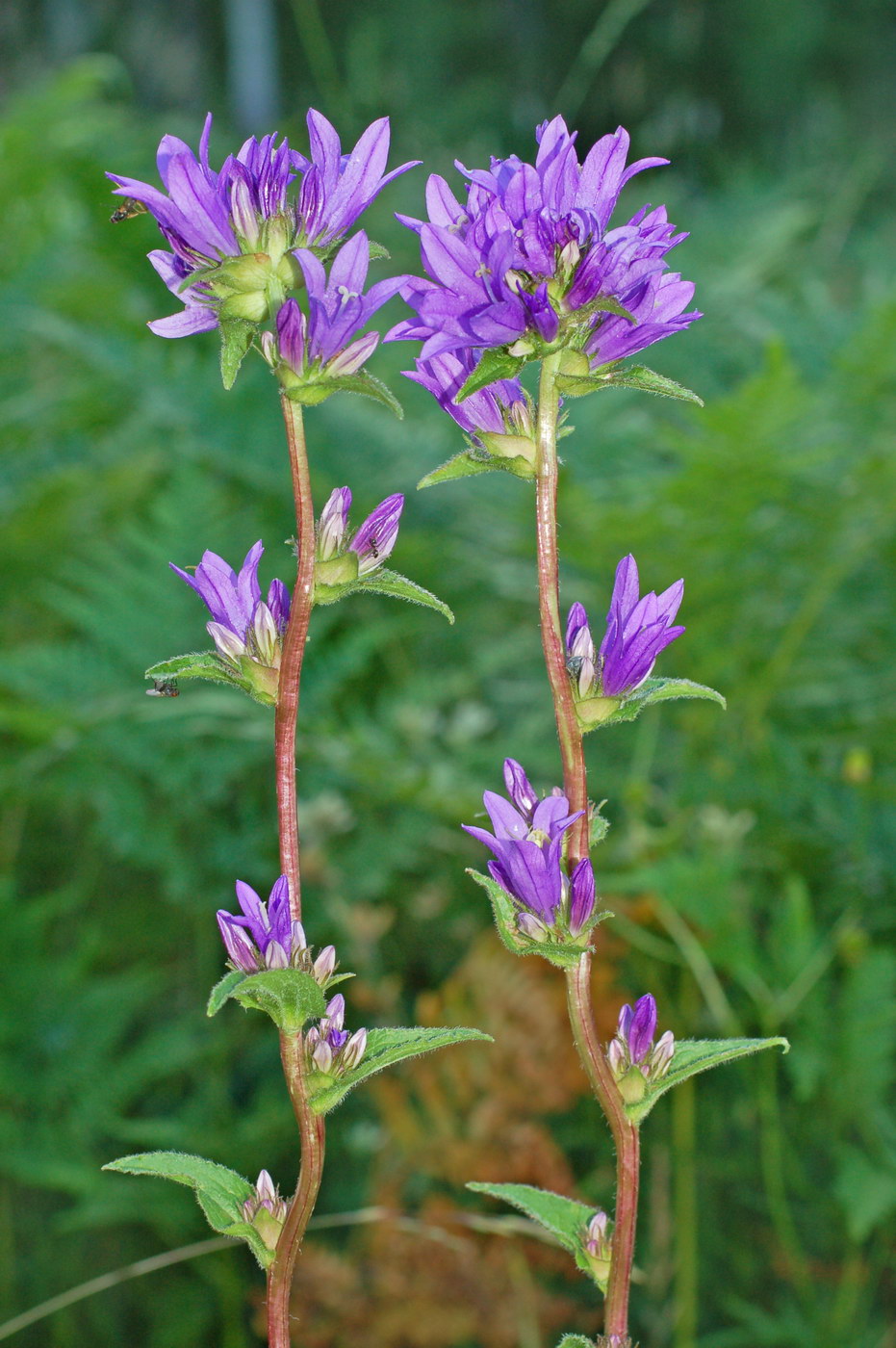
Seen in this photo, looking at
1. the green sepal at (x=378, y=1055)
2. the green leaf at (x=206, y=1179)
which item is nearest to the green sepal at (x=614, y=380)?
the green sepal at (x=378, y=1055)

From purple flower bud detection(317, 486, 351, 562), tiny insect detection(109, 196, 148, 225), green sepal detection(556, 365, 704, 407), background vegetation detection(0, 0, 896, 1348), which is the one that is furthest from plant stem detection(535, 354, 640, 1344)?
background vegetation detection(0, 0, 896, 1348)

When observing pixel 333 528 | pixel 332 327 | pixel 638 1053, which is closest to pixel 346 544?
pixel 333 528

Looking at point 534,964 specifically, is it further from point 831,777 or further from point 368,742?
point 831,777

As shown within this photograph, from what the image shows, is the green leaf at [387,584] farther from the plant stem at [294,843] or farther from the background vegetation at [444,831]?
the background vegetation at [444,831]

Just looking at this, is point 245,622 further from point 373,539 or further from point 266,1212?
point 266,1212

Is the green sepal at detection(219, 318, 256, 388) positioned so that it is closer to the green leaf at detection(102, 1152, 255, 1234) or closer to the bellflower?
the bellflower
